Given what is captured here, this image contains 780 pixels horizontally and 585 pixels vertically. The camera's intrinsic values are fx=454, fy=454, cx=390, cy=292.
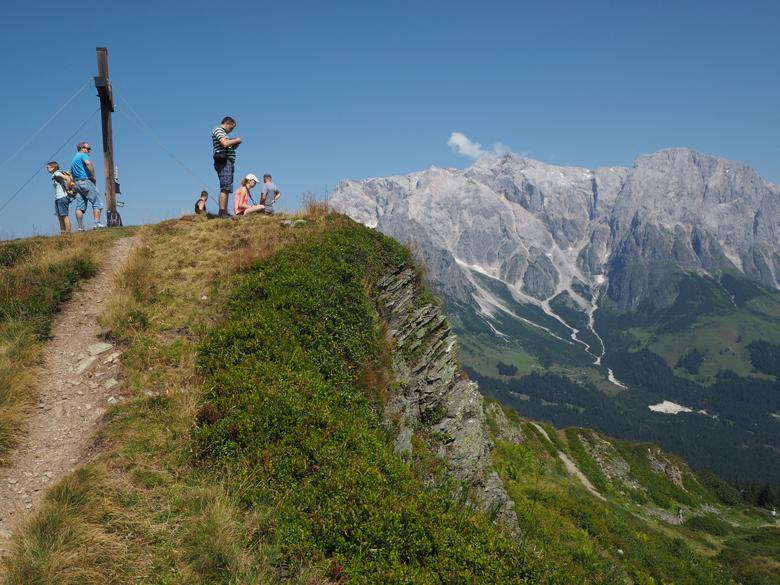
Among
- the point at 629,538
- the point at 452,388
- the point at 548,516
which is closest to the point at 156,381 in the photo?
the point at 452,388

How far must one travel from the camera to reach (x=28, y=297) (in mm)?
13000

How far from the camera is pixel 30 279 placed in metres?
13.8

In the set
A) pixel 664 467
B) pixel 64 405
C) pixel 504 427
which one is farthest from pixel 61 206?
pixel 664 467

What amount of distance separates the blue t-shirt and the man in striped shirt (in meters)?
6.22

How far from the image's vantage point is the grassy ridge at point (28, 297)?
31.2ft

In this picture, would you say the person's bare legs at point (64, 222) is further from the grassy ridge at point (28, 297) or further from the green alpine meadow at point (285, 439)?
the green alpine meadow at point (285, 439)

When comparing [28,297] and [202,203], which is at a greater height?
[202,203]

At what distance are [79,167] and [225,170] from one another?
690 cm

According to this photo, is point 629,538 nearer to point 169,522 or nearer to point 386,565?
point 386,565

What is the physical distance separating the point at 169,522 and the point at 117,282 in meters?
10.0

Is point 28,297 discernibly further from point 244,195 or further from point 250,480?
point 244,195

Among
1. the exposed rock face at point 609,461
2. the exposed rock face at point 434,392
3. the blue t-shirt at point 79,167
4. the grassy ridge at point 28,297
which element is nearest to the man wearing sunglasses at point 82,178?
the blue t-shirt at point 79,167

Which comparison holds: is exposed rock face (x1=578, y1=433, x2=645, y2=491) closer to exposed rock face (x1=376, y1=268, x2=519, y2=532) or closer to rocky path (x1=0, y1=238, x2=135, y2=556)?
exposed rock face (x1=376, y1=268, x2=519, y2=532)

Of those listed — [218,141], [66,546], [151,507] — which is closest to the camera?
[66,546]
